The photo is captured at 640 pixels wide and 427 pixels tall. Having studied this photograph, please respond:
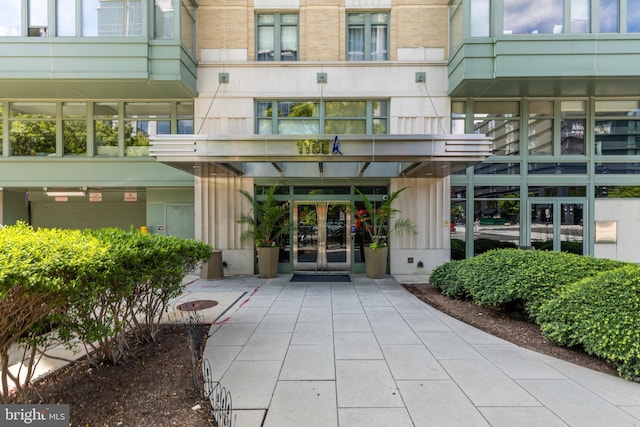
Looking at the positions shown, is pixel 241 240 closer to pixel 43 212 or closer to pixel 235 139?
pixel 235 139

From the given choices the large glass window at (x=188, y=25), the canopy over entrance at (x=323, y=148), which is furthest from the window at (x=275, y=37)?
the canopy over entrance at (x=323, y=148)

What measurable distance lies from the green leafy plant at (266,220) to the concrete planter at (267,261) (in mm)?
209

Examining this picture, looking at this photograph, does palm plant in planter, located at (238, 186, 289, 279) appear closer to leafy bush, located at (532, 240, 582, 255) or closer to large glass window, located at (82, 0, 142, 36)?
large glass window, located at (82, 0, 142, 36)

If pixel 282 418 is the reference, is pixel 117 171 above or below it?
above

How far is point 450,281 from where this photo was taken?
302 inches

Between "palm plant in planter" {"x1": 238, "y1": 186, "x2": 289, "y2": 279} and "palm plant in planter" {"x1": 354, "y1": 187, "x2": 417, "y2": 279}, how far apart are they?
9.36ft

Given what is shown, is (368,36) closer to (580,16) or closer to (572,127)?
(580,16)

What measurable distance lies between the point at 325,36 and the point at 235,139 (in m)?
5.83

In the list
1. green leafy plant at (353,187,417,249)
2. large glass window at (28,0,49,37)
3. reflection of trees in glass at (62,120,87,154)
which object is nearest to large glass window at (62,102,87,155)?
reflection of trees in glass at (62,120,87,154)

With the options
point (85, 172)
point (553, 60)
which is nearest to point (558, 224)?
Answer: point (553, 60)

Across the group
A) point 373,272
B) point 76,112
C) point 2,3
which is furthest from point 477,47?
point 2,3

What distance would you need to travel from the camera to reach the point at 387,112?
10.7 meters

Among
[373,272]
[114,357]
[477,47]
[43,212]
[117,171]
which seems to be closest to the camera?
[114,357]

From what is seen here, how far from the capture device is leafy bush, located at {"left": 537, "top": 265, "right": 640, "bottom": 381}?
12.6 ft
